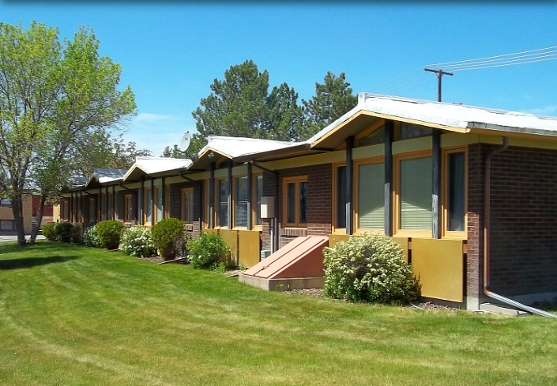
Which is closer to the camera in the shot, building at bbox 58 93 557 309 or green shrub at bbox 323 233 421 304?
building at bbox 58 93 557 309

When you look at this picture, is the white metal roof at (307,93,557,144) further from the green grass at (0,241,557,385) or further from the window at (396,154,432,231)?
the green grass at (0,241,557,385)

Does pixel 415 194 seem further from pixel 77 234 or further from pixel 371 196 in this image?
pixel 77 234

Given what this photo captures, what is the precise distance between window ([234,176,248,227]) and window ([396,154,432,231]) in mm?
6729

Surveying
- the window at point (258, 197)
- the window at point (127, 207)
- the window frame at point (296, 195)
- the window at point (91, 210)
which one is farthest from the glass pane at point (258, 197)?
the window at point (91, 210)

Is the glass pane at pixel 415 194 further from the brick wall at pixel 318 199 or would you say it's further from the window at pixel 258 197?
the window at pixel 258 197

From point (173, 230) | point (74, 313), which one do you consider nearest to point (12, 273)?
point (173, 230)

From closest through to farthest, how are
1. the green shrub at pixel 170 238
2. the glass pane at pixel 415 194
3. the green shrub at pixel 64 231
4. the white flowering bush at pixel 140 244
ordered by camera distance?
the glass pane at pixel 415 194
the green shrub at pixel 170 238
the white flowering bush at pixel 140 244
the green shrub at pixel 64 231

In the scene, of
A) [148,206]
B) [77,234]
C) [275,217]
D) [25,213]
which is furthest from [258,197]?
[25,213]

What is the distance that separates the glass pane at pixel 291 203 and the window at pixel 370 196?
2922mm

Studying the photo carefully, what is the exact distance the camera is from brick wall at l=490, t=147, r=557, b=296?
31.4ft

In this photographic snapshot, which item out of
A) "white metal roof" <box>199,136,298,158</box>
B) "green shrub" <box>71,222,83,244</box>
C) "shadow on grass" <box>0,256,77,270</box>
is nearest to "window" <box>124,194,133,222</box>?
"green shrub" <box>71,222,83,244</box>

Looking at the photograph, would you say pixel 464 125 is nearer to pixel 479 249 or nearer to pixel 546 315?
pixel 479 249

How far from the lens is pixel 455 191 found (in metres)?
9.97

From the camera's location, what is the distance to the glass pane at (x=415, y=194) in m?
10.5
